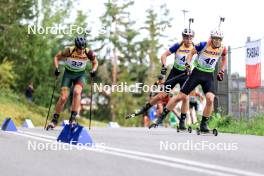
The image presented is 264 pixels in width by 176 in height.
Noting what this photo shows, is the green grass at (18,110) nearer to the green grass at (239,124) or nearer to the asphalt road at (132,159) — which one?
the green grass at (239,124)

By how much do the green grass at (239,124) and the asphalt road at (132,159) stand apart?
5098mm

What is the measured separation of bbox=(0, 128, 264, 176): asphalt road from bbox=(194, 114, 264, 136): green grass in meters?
5.10

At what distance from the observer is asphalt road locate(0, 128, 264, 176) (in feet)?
20.7

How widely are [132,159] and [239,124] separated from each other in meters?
9.45

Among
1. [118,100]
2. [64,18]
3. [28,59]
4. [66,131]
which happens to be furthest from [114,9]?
[66,131]

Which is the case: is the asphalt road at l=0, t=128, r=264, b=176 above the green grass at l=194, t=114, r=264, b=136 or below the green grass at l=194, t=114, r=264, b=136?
below

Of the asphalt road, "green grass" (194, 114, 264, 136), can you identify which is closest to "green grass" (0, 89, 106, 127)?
"green grass" (194, 114, 264, 136)

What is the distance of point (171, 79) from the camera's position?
49.2 feet

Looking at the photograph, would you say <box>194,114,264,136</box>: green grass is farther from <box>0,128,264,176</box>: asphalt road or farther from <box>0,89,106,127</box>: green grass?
<box>0,89,106,127</box>: green grass

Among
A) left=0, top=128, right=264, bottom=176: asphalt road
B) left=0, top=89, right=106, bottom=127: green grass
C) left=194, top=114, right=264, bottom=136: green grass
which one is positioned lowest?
left=0, top=128, right=264, bottom=176: asphalt road

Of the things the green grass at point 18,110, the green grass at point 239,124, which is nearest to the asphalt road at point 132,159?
the green grass at point 239,124

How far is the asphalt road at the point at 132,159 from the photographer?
6316 mm

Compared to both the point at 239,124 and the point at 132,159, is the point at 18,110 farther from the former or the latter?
the point at 132,159

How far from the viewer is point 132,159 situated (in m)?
7.45
